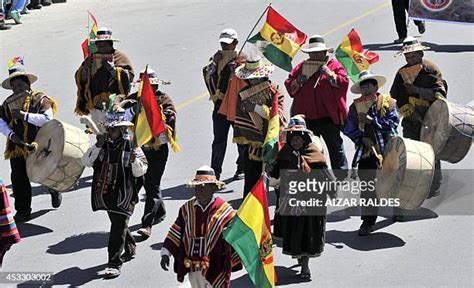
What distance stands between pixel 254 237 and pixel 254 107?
325 cm

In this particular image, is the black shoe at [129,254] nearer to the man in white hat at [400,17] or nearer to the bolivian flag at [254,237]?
the bolivian flag at [254,237]

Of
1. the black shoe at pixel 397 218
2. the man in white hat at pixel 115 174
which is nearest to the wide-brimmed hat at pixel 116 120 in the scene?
the man in white hat at pixel 115 174

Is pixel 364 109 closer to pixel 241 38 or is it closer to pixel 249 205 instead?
pixel 249 205

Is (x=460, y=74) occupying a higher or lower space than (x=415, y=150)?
lower

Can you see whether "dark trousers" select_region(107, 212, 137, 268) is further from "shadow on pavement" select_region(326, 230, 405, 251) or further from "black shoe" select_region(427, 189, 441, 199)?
"black shoe" select_region(427, 189, 441, 199)

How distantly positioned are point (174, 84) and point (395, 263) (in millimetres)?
9010

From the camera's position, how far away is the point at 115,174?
12.0 metres

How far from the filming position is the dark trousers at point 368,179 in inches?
520

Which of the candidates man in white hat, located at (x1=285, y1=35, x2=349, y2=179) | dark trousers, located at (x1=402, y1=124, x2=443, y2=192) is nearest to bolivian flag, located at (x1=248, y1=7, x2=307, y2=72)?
man in white hat, located at (x1=285, y1=35, x2=349, y2=179)

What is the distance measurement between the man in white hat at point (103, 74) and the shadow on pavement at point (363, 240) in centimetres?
345

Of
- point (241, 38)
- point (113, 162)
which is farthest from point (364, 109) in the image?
point (241, 38)

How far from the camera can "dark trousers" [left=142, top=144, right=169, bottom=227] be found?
1345 cm

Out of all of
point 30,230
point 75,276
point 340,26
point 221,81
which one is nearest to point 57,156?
point 30,230

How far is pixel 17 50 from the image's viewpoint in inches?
929
